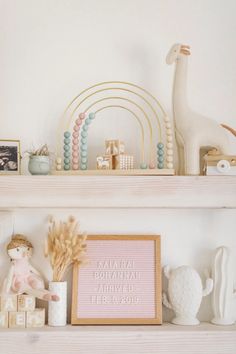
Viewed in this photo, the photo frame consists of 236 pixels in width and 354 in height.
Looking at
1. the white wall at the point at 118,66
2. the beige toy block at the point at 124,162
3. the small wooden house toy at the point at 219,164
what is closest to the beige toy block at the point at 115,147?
the beige toy block at the point at 124,162

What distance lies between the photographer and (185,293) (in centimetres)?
151

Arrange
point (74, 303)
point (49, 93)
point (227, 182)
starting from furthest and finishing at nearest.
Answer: point (49, 93) < point (74, 303) < point (227, 182)

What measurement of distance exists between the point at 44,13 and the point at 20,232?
0.70m

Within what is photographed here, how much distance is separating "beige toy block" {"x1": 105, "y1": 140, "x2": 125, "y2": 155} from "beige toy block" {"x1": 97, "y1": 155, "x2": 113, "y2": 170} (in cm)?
2

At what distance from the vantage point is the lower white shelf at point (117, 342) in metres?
1.42

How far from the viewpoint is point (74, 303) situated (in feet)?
5.07

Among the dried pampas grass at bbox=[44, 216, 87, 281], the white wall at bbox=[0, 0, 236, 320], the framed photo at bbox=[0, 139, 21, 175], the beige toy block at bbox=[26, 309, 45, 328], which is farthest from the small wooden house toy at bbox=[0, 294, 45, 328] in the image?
the framed photo at bbox=[0, 139, 21, 175]

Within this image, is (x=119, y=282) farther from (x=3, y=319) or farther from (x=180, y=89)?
(x=180, y=89)

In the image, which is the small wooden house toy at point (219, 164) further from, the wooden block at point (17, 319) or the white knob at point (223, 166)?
the wooden block at point (17, 319)

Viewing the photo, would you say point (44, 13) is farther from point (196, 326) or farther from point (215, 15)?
point (196, 326)

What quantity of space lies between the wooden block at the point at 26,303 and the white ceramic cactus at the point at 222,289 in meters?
0.53

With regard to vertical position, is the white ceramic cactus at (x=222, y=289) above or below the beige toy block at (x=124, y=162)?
below

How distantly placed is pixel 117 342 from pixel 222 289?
1.14 ft

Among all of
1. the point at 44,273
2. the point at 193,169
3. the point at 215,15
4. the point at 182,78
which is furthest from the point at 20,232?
the point at 215,15
